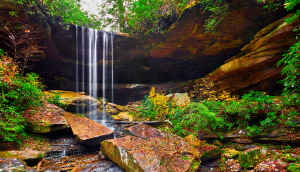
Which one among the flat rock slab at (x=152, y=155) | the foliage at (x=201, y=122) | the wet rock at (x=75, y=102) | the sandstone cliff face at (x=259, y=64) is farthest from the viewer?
the wet rock at (x=75, y=102)

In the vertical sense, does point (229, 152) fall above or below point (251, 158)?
below

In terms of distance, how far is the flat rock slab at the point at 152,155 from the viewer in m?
2.88

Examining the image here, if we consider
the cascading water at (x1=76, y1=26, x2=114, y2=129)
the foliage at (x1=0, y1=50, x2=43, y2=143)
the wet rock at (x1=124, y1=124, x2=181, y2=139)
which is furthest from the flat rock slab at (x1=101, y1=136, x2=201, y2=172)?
the cascading water at (x1=76, y1=26, x2=114, y2=129)

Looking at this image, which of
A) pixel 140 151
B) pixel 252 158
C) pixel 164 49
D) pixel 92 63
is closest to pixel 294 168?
pixel 252 158

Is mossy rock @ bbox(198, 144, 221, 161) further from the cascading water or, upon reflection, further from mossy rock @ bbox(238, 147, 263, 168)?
the cascading water

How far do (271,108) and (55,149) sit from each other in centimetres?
807

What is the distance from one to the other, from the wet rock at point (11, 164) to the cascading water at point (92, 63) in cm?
485

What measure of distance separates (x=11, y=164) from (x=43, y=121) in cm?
245

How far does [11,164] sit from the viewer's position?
7.88 feet

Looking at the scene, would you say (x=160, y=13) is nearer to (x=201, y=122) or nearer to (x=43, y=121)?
(x=201, y=122)

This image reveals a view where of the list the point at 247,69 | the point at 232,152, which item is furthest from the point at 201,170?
the point at 247,69

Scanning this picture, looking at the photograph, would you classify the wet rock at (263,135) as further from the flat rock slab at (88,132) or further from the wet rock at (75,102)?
the wet rock at (75,102)

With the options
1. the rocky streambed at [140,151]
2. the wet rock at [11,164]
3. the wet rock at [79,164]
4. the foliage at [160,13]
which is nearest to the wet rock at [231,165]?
the rocky streambed at [140,151]

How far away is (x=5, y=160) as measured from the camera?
8.09ft
